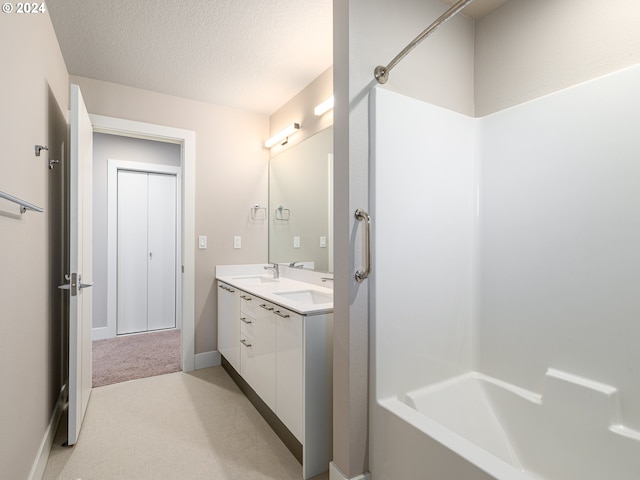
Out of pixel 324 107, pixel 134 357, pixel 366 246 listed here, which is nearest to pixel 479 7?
pixel 324 107

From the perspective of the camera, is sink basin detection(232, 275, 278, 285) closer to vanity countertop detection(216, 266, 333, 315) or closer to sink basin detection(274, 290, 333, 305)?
vanity countertop detection(216, 266, 333, 315)

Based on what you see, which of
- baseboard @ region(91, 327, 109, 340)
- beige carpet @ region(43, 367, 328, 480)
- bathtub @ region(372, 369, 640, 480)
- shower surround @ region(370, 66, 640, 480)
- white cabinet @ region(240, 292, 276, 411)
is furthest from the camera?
baseboard @ region(91, 327, 109, 340)

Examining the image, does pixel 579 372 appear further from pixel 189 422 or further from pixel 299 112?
pixel 299 112

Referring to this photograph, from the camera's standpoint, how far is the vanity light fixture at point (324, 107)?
7.64 feet

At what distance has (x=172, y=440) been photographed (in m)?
1.90

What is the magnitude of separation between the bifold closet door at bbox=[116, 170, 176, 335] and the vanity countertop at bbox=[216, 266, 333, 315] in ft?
5.31

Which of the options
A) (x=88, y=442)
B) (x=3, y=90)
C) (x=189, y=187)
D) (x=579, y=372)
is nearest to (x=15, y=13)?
(x=3, y=90)

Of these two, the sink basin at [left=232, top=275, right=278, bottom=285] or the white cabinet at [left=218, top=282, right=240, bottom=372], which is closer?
the white cabinet at [left=218, top=282, right=240, bottom=372]

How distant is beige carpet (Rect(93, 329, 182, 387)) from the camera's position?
2.82 meters

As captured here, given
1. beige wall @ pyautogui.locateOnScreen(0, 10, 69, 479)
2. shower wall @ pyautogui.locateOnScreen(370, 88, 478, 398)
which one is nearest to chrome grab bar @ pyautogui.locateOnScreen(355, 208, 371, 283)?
shower wall @ pyautogui.locateOnScreen(370, 88, 478, 398)

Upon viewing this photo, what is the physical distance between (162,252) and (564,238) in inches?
165

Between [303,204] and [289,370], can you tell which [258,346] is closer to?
[289,370]

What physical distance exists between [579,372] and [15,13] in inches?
110

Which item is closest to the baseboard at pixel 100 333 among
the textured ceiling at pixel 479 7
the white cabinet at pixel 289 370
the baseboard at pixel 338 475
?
the white cabinet at pixel 289 370
